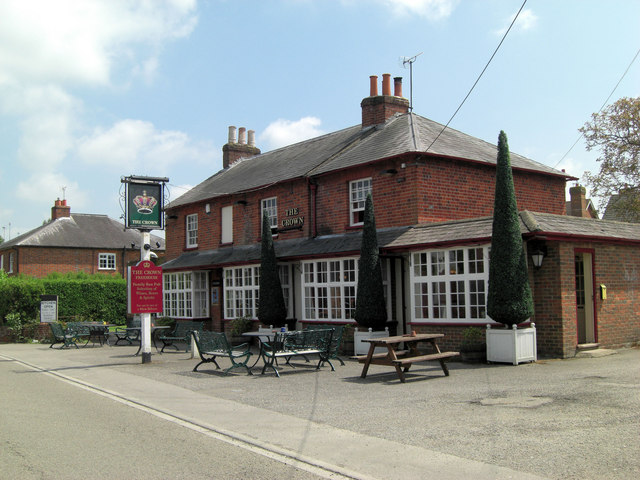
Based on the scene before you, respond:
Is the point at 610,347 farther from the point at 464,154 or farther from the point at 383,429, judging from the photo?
the point at 383,429

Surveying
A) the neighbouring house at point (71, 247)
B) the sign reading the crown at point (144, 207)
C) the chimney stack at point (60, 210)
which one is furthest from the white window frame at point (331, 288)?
the chimney stack at point (60, 210)

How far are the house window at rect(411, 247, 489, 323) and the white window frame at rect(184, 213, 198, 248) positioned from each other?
1383cm

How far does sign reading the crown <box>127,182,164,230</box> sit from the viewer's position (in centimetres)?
1653

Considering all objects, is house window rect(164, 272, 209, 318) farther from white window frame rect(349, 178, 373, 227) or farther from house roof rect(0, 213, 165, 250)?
house roof rect(0, 213, 165, 250)

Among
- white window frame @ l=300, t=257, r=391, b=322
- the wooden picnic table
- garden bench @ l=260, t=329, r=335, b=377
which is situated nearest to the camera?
the wooden picnic table

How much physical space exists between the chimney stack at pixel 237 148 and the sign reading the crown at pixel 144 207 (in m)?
14.5

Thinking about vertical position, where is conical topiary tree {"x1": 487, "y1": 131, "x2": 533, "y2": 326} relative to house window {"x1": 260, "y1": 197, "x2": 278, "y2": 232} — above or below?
below

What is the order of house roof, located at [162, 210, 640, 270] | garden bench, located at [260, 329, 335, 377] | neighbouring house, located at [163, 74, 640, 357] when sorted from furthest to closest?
neighbouring house, located at [163, 74, 640, 357]
house roof, located at [162, 210, 640, 270]
garden bench, located at [260, 329, 335, 377]

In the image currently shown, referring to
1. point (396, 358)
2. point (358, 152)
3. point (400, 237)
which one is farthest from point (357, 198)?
point (396, 358)

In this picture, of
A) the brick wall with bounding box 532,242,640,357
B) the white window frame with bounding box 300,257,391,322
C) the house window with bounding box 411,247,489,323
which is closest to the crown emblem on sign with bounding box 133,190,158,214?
the white window frame with bounding box 300,257,391,322

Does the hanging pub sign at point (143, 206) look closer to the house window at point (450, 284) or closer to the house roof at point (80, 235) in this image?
the house window at point (450, 284)

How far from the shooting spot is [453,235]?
15078 millimetres

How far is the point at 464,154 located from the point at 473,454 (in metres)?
13.9

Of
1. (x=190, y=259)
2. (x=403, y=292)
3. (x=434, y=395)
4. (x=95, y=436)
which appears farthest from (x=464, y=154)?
(x=95, y=436)
